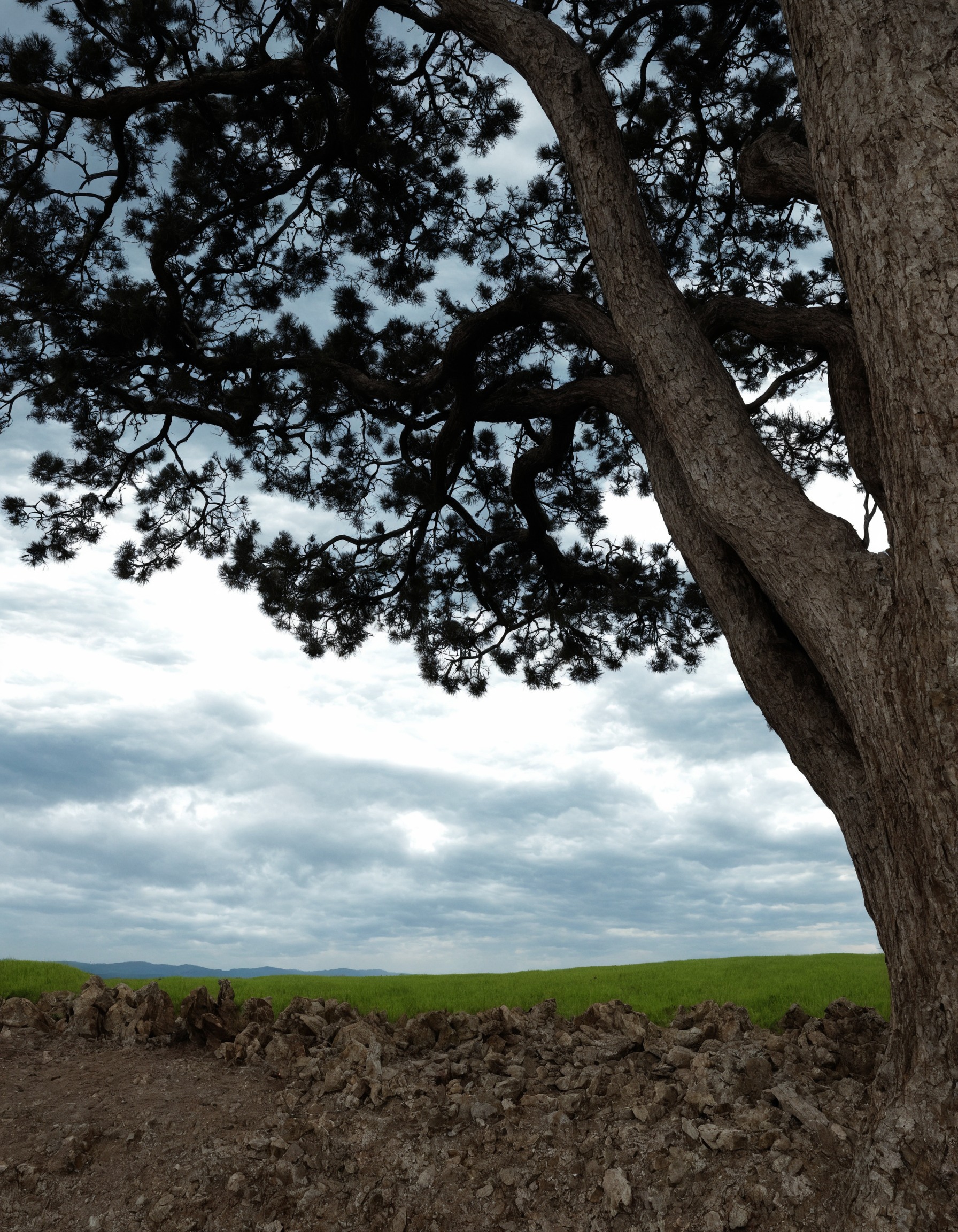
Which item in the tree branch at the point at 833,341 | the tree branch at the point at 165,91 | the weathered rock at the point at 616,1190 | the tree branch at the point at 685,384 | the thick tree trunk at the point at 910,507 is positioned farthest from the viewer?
the tree branch at the point at 165,91

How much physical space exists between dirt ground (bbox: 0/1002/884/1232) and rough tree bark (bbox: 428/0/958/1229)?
2.37ft

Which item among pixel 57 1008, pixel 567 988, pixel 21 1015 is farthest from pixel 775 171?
pixel 21 1015

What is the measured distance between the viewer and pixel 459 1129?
3.93 metres

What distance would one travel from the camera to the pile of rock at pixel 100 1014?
533 cm

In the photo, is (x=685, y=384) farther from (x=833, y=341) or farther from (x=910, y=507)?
(x=910, y=507)

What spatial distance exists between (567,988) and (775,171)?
6.08 meters

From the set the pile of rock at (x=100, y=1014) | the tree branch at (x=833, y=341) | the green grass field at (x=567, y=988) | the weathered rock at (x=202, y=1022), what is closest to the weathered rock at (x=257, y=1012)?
the weathered rock at (x=202, y=1022)

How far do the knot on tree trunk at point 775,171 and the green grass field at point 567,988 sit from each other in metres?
5.21

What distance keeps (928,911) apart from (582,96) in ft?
14.7

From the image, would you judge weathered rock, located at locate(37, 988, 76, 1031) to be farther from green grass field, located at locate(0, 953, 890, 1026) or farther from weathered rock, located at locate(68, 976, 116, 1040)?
green grass field, located at locate(0, 953, 890, 1026)

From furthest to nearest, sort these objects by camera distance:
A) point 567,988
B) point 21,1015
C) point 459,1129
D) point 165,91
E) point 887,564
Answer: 1. point 567,988
2. point 165,91
3. point 21,1015
4. point 459,1129
5. point 887,564

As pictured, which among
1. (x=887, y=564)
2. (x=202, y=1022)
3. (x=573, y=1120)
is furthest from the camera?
(x=202, y=1022)

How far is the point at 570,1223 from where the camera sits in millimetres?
3277

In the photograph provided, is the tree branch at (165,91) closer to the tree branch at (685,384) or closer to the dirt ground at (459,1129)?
the tree branch at (685,384)
